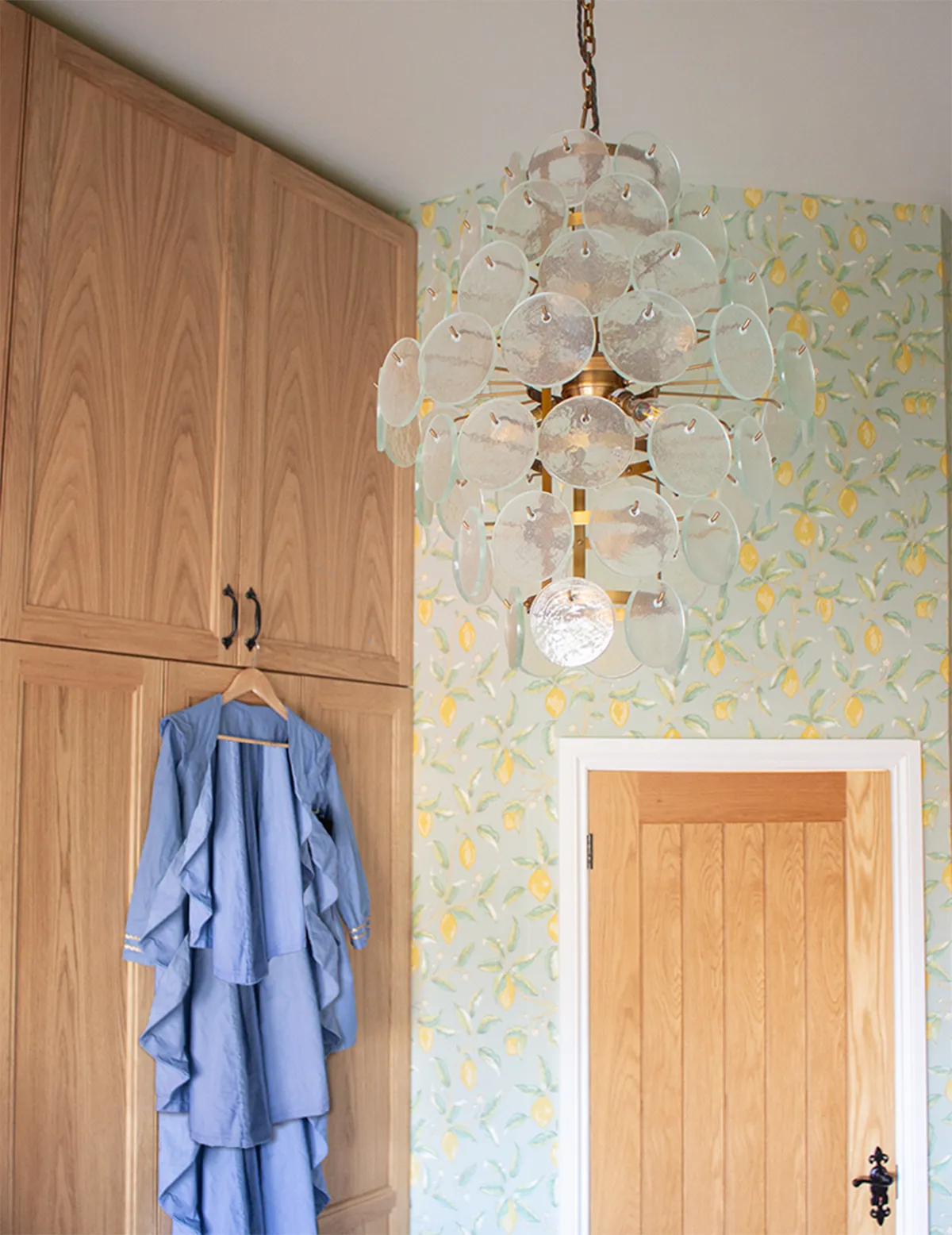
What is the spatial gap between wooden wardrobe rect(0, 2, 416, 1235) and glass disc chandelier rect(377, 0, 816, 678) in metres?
0.88

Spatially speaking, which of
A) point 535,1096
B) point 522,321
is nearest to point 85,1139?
point 535,1096

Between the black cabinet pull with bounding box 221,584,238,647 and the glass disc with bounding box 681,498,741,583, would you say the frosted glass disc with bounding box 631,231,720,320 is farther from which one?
the black cabinet pull with bounding box 221,584,238,647

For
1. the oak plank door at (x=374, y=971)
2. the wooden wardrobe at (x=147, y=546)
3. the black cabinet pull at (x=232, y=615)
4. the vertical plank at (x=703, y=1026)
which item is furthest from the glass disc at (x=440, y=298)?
the vertical plank at (x=703, y=1026)

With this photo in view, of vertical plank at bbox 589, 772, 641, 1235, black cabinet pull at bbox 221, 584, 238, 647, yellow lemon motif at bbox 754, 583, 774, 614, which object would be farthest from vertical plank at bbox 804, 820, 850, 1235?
black cabinet pull at bbox 221, 584, 238, 647

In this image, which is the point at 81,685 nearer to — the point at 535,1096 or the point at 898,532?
the point at 535,1096

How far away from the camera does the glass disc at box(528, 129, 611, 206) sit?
1445mm

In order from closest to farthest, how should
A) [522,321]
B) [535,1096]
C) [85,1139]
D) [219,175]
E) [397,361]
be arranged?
[522,321] < [397,361] < [85,1139] < [219,175] < [535,1096]

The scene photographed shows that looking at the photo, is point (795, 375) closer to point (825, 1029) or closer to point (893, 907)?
point (893, 907)

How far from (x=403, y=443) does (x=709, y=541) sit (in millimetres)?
401

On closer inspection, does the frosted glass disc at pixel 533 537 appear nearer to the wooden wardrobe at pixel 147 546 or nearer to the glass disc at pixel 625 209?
the glass disc at pixel 625 209

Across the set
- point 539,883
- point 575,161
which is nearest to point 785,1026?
point 539,883

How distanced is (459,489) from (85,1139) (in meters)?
1.31

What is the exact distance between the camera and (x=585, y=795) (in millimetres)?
2680

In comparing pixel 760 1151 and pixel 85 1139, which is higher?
pixel 85 1139
